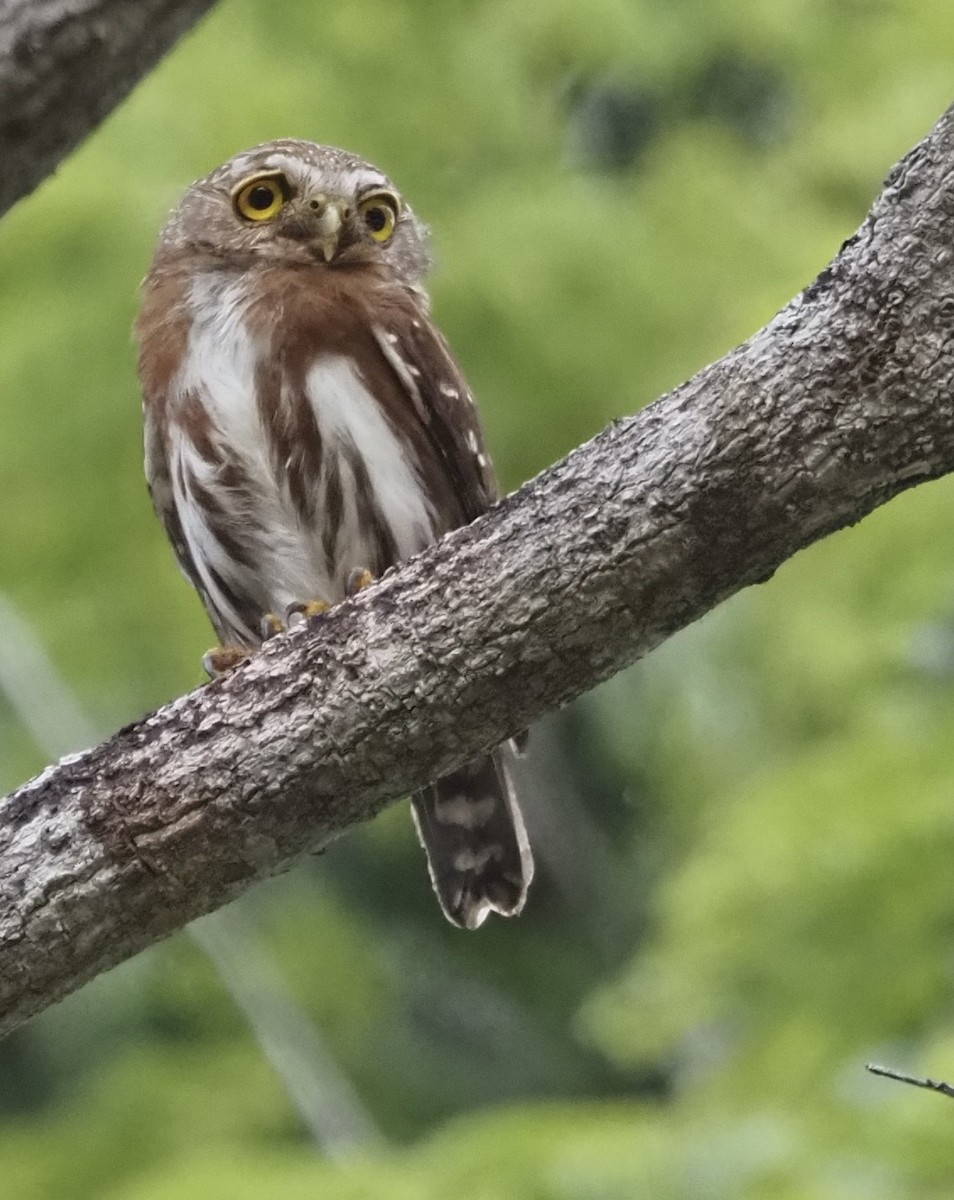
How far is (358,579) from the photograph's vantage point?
4.08 metres

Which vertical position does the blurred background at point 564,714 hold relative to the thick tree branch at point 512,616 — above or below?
above

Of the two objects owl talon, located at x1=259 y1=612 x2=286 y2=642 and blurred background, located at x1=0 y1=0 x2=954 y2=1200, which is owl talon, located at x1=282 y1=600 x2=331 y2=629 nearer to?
owl talon, located at x1=259 y1=612 x2=286 y2=642

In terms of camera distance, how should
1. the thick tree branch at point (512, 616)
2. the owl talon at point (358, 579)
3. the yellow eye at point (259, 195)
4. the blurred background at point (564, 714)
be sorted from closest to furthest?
the thick tree branch at point (512, 616) → the owl talon at point (358, 579) → the yellow eye at point (259, 195) → the blurred background at point (564, 714)

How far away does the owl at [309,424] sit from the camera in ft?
13.5

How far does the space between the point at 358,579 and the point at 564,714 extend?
186 inches

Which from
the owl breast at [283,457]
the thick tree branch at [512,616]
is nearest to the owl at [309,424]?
the owl breast at [283,457]

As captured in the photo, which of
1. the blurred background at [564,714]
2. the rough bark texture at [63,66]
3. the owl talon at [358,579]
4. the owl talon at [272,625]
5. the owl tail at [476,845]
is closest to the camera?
the rough bark texture at [63,66]

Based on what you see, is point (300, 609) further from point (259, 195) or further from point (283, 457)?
point (259, 195)

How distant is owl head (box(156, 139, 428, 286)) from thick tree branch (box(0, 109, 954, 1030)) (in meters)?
1.56

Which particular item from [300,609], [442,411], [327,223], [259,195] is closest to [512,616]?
[300,609]

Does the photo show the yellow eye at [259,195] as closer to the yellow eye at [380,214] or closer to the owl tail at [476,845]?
the yellow eye at [380,214]

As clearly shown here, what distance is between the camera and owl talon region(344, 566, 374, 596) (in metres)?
4.03

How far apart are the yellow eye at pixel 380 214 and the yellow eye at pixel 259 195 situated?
0.62ft

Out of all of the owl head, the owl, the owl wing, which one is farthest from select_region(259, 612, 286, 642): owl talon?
the owl head
